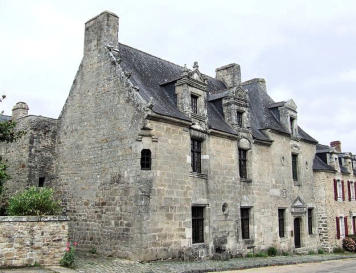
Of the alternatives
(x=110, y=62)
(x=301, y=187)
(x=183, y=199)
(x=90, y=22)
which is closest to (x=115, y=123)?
(x=110, y=62)

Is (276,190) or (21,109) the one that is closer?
(276,190)

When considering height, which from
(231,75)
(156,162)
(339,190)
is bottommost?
(339,190)

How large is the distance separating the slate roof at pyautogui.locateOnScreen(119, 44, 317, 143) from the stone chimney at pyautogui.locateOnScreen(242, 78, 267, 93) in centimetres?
113

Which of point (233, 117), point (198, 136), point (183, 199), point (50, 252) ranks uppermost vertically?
point (233, 117)

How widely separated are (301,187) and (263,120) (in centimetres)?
448

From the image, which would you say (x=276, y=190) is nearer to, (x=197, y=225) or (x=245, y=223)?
(x=245, y=223)

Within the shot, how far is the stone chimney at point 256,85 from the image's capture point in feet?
74.9

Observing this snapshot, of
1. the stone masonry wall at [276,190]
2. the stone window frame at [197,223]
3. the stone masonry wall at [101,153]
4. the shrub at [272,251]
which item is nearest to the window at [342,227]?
the stone masonry wall at [276,190]

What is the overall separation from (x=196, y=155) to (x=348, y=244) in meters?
13.5

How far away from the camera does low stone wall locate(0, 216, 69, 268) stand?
10.3 meters

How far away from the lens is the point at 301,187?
2147 cm

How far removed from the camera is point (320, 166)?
2305 centimetres

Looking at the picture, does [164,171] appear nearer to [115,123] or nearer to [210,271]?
[115,123]

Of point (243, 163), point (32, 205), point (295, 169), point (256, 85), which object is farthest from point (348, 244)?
point (32, 205)
